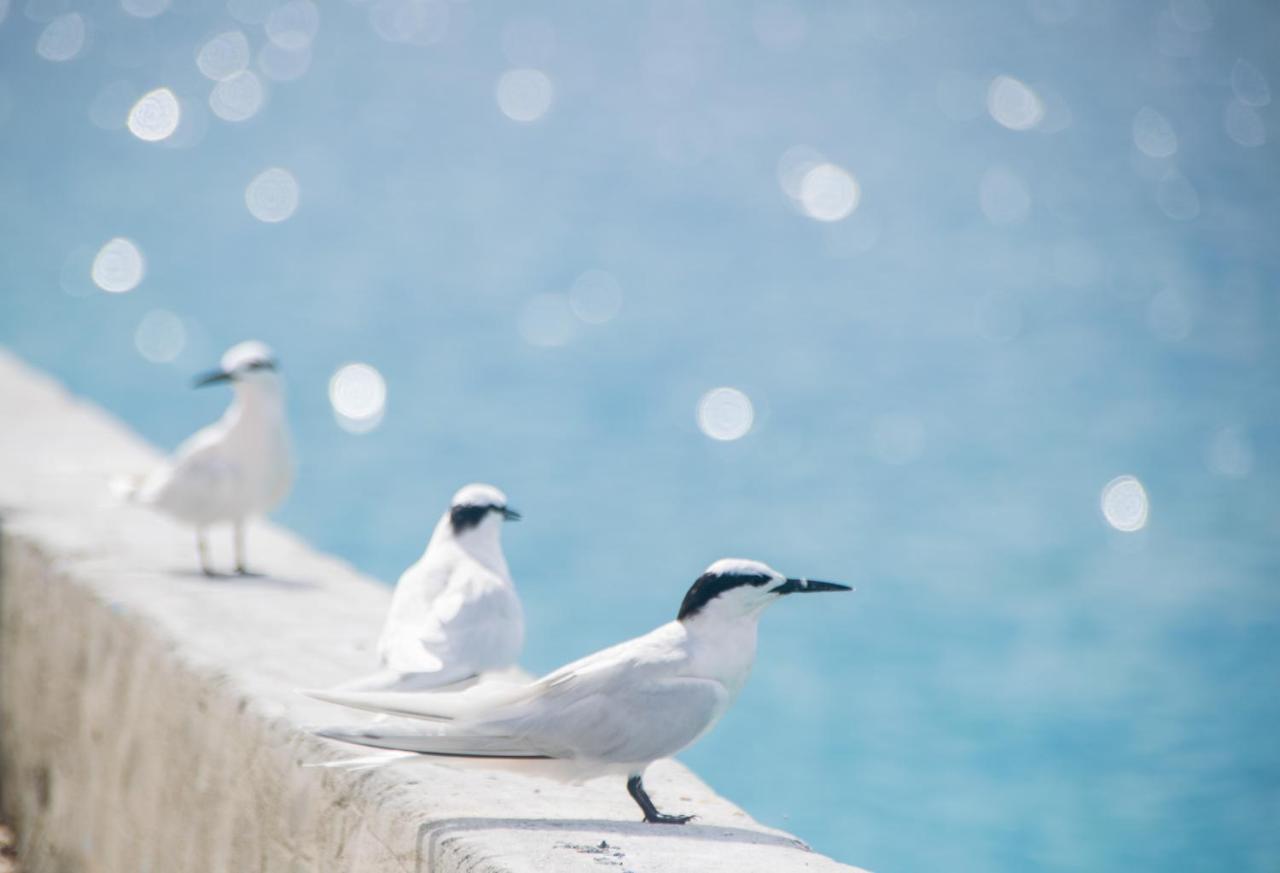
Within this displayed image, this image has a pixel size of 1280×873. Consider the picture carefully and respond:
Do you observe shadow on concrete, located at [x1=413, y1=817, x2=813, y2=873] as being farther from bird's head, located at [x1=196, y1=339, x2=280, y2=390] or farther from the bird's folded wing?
bird's head, located at [x1=196, y1=339, x2=280, y2=390]

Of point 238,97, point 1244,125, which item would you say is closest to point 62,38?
point 238,97

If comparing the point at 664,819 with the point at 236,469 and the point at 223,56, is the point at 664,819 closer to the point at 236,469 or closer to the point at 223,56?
the point at 236,469

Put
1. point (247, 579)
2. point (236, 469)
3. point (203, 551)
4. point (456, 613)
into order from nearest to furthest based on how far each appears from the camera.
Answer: point (456, 613) → point (247, 579) → point (203, 551) → point (236, 469)

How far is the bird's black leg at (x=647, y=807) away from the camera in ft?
10.6

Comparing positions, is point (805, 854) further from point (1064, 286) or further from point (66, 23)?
point (66, 23)

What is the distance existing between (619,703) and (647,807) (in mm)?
253

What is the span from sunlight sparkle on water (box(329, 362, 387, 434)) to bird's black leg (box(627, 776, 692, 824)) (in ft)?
32.3

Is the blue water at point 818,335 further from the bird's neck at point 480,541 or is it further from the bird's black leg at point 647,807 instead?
the bird's black leg at point 647,807

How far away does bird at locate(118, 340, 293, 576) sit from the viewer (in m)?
5.28

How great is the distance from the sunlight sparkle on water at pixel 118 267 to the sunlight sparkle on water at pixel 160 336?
733mm

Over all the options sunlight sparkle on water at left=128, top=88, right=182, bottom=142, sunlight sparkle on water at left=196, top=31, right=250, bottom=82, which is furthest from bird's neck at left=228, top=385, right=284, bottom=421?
sunlight sparkle on water at left=196, top=31, right=250, bottom=82

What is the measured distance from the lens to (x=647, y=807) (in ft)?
10.6

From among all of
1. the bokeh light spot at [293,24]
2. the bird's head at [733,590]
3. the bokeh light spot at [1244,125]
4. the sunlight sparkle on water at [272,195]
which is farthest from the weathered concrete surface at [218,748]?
the bokeh light spot at [293,24]

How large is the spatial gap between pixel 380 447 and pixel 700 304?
398 cm
